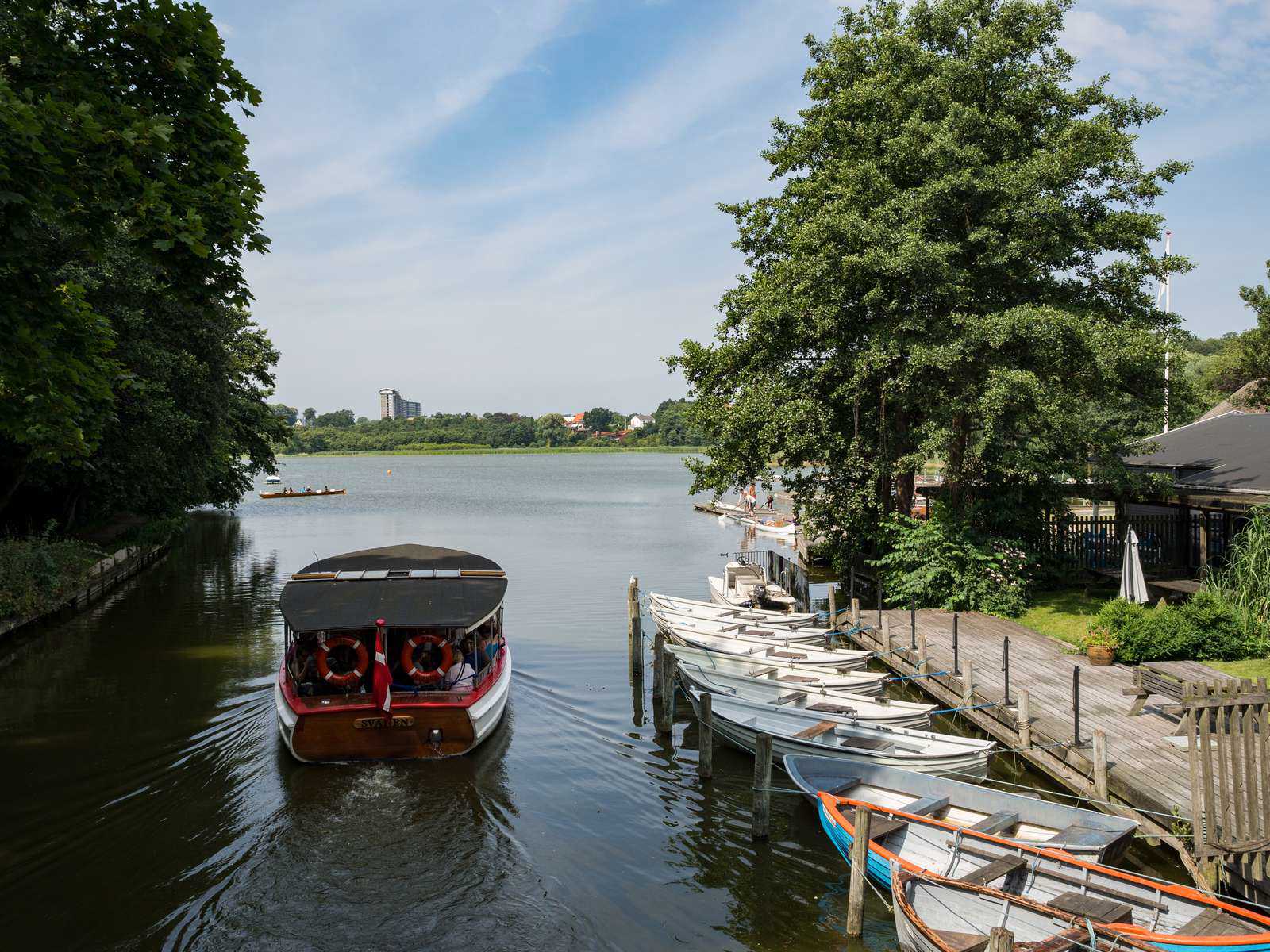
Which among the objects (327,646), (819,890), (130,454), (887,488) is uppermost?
(130,454)

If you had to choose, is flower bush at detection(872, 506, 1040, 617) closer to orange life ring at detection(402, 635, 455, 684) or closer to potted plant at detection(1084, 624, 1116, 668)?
potted plant at detection(1084, 624, 1116, 668)

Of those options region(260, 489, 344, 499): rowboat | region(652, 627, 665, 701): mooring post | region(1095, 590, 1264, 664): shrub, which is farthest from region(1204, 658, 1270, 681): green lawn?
region(260, 489, 344, 499): rowboat

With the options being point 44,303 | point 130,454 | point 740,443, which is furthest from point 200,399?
point 44,303

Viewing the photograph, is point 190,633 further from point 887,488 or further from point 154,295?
point 887,488

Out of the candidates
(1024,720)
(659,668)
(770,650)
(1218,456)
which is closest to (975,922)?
(1024,720)

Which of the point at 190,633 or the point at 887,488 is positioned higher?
the point at 887,488

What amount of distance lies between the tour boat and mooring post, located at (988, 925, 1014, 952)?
935cm

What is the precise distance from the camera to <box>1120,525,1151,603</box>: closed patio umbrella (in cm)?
1770

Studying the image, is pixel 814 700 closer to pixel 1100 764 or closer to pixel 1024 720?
pixel 1024 720

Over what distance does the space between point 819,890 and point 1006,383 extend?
12.2m

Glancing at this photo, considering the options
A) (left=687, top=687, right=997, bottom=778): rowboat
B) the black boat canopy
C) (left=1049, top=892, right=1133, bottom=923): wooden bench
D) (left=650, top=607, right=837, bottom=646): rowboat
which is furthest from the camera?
(left=650, top=607, right=837, bottom=646): rowboat

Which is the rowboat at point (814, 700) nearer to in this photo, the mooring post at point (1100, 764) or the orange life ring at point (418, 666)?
the mooring post at point (1100, 764)

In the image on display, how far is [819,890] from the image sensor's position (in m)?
10.9

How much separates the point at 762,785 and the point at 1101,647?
856 cm
